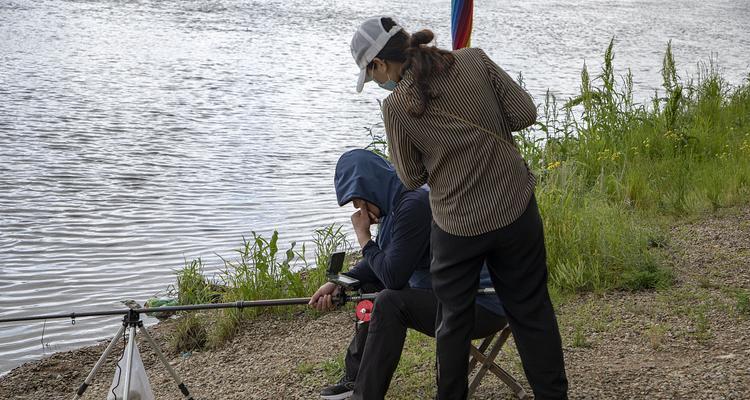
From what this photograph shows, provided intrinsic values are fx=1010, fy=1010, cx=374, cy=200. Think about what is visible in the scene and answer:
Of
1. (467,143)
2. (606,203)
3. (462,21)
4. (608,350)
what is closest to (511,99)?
(467,143)

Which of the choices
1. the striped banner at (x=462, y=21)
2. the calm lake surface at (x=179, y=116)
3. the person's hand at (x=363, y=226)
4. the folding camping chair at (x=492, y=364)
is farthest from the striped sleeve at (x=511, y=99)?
the calm lake surface at (x=179, y=116)

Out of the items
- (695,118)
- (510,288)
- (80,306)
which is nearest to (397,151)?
(510,288)

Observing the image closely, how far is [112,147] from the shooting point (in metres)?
12.1

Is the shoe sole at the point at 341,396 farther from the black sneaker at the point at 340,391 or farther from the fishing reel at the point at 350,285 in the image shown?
the fishing reel at the point at 350,285

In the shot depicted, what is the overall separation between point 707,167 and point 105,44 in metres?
14.9

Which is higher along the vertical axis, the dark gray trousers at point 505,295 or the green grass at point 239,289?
the dark gray trousers at point 505,295

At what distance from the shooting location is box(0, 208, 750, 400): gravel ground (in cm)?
418

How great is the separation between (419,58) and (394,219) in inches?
29.7

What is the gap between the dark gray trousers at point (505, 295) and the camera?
3.41 m

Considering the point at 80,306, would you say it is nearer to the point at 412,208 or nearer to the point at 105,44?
the point at 412,208

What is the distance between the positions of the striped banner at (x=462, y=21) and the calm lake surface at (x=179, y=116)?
10.1 feet

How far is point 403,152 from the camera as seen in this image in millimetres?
3373

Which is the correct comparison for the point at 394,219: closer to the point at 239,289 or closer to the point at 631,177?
the point at 239,289

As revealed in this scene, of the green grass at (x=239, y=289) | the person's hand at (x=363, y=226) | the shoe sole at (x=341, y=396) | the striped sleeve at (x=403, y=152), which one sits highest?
the striped sleeve at (x=403, y=152)
